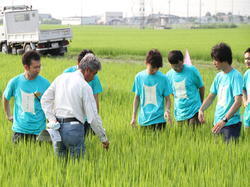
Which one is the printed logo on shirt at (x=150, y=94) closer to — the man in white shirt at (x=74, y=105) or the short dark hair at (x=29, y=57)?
the short dark hair at (x=29, y=57)

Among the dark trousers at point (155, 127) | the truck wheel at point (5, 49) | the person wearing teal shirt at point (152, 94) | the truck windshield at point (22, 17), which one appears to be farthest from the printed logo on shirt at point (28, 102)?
the truck windshield at point (22, 17)

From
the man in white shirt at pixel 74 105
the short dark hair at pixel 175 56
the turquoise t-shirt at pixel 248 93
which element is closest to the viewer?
the man in white shirt at pixel 74 105

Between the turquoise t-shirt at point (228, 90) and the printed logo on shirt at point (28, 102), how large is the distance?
6.66 feet

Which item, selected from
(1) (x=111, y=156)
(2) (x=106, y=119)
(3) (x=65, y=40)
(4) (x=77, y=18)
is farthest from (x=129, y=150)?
(4) (x=77, y=18)

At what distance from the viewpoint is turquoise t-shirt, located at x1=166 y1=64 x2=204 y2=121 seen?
21.7 feet

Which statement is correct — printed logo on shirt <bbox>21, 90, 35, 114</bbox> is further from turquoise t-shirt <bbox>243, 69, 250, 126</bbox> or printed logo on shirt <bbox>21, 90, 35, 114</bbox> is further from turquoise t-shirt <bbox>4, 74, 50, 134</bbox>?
turquoise t-shirt <bbox>243, 69, 250, 126</bbox>

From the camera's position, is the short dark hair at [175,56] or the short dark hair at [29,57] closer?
the short dark hair at [29,57]

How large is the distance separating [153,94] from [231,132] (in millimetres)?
1002

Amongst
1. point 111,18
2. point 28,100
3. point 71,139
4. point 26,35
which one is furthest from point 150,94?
point 111,18

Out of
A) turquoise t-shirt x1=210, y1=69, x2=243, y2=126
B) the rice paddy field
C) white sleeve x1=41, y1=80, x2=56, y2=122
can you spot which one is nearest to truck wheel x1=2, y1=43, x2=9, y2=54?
the rice paddy field

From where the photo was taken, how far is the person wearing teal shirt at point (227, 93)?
5383 mm

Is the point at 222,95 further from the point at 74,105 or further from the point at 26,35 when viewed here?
the point at 26,35

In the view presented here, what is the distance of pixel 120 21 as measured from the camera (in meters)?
173

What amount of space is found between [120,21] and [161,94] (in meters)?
168
